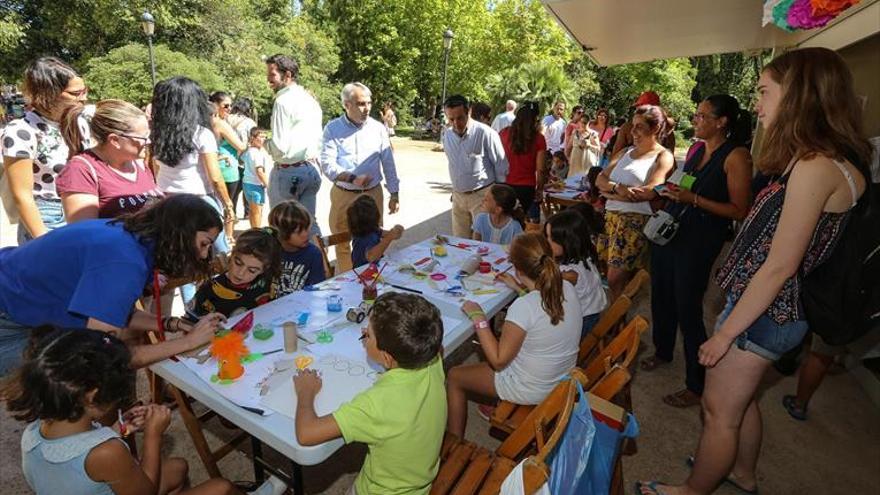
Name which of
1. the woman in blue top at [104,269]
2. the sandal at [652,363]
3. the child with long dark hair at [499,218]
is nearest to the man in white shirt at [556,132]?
the child with long dark hair at [499,218]

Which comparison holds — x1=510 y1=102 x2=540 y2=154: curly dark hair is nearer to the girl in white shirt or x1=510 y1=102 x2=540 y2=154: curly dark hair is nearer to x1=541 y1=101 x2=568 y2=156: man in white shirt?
the girl in white shirt

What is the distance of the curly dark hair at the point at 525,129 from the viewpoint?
4598 millimetres

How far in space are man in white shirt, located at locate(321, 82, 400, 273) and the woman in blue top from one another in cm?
238

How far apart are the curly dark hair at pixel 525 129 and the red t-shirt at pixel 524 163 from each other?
0.04 m

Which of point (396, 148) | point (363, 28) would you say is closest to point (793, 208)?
point (396, 148)

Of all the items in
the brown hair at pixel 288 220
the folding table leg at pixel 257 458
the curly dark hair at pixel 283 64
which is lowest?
the folding table leg at pixel 257 458

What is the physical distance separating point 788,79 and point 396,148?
16.0m

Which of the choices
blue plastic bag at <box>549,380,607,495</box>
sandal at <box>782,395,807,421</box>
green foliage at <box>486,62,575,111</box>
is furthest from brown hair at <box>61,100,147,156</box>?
green foliage at <box>486,62,575,111</box>

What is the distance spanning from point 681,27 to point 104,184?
5616mm

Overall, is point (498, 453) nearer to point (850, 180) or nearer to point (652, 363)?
point (850, 180)

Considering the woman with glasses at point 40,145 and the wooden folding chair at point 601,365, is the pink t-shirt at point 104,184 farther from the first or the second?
the wooden folding chair at point 601,365

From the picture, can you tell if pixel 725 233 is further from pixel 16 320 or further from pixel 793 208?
pixel 16 320

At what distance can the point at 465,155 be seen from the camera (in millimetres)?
4527

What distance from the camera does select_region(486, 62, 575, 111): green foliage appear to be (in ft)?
54.0
